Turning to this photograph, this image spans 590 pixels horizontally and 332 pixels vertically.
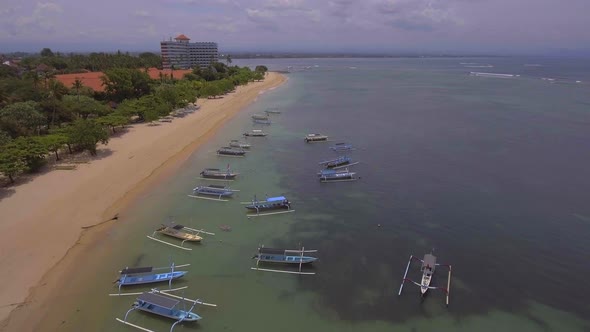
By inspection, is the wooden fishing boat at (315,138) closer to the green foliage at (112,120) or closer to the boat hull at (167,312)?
the green foliage at (112,120)

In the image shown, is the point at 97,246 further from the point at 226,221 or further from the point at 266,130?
the point at 266,130

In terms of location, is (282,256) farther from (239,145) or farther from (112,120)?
(112,120)

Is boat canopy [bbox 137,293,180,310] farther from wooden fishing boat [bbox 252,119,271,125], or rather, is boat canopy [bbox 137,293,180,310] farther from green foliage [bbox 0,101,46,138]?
wooden fishing boat [bbox 252,119,271,125]

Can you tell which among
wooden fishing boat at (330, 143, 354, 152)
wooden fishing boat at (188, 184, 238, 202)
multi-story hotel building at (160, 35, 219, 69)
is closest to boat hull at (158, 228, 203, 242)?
wooden fishing boat at (188, 184, 238, 202)

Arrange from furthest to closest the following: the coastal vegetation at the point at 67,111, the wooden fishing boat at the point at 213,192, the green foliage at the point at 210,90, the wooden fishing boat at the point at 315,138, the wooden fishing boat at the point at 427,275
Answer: the green foliage at the point at 210,90 < the wooden fishing boat at the point at 315,138 < the coastal vegetation at the point at 67,111 < the wooden fishing boat at the point at 213,192 < the wooden fishing boat at the point at 427,275

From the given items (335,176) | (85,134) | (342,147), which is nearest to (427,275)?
(335,176)

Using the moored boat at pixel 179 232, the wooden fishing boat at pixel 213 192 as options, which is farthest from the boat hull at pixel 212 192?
the moored boat at pixel 179 232
